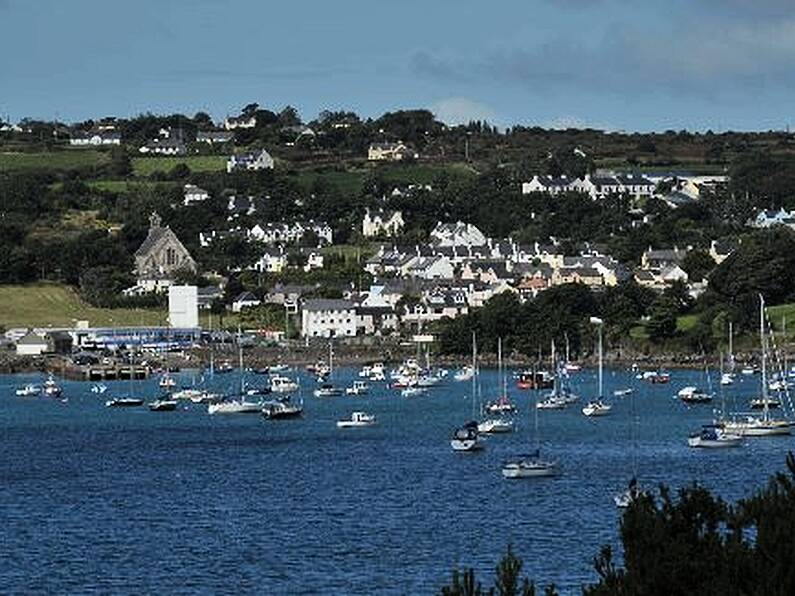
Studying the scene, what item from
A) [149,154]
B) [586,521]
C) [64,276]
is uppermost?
[149,154]

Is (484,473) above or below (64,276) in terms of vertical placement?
below

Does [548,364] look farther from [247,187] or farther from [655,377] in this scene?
[247,187]

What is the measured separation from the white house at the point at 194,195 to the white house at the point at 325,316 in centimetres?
2752

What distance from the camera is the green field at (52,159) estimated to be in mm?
136125

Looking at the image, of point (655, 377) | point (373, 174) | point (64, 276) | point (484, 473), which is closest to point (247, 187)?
point (373, 174)

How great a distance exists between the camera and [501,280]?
11044 centimetres

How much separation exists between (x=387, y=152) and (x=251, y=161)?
12.6 metres

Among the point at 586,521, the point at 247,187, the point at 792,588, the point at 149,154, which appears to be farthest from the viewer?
the point at 149,154

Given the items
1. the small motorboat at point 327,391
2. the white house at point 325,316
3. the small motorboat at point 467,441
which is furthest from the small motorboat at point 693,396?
the white house at point 325,316

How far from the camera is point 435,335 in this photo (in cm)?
10012

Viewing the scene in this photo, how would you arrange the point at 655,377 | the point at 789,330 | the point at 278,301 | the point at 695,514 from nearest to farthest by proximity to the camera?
the point at 695,514
the point at 655,377
the point at 789,330
the point at 278,301

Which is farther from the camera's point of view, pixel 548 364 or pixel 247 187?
pixel 247 187

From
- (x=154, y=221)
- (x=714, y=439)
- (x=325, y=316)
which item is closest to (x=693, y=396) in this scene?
(x=714, y=439)

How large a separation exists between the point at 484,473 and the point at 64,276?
64.6 metres
